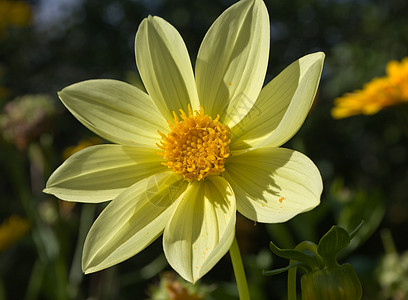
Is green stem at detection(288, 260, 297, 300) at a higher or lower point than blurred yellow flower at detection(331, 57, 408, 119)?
higher

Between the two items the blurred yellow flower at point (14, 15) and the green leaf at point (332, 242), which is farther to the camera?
the blurred yellow flower at point (14, 15)

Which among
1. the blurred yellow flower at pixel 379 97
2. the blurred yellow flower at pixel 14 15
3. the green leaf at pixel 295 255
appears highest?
the green leaf at pixel 295 255

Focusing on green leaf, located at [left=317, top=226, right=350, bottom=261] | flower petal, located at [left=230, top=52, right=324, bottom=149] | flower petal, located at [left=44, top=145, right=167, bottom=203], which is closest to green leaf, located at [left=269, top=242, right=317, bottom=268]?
green leaf, located at [left=317, top=226, right=350, bottom=261]

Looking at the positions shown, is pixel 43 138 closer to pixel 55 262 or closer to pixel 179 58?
pixel 55 262

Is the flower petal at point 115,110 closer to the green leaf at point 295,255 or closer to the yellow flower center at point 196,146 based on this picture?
the yellow flower center at point 196,146

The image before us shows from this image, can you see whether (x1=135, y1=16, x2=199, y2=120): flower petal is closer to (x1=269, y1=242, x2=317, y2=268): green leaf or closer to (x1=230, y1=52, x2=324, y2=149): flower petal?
(x1=230, y1=52, x2=324, y2=149): flower petal

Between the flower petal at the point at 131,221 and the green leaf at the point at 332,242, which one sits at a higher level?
the green leaf at the point at 332,242

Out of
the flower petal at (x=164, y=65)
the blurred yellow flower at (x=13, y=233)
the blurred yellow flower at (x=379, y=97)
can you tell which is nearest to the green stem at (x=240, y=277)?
the flower petal at (x=164, y=65)
